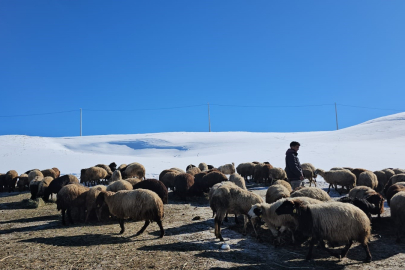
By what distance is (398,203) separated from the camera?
7902 millimetres

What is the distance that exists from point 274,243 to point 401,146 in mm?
39300

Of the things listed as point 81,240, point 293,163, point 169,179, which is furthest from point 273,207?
point 169,179

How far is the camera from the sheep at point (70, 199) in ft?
31.5

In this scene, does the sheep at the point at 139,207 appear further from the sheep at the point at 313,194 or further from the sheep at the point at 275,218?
the sheep at the point at 313,194

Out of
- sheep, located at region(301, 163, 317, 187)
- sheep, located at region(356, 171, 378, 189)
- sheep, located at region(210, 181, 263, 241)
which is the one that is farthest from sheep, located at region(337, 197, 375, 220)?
sheep, located at region(301, 163, 317, 187)

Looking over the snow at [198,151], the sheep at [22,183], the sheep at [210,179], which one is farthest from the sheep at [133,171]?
the sheep at [210,179]

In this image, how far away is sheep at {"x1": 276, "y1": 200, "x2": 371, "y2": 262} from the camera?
6410 mm

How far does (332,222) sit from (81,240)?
606cm

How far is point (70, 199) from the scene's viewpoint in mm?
9648

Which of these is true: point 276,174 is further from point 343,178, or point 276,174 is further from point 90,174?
point 90,174

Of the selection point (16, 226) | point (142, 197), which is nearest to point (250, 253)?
point (142, 197)

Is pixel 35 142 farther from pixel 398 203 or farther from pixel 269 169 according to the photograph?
pixel 398 203

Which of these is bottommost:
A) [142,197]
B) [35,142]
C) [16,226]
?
[16,226]

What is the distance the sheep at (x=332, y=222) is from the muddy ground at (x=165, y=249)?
1.45 ft
